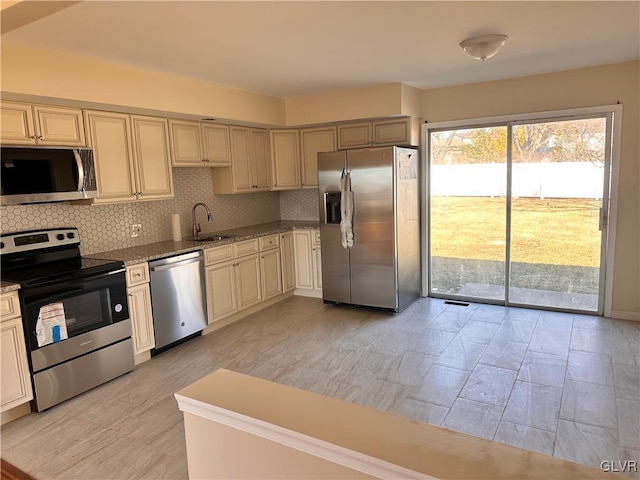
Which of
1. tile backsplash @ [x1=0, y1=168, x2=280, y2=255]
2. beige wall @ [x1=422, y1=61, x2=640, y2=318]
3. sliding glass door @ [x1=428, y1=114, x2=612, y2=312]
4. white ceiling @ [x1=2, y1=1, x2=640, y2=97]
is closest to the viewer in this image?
white ceiling @ [x1=2, y1=1, x2=640, y2=97]

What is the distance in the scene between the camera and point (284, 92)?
478cm

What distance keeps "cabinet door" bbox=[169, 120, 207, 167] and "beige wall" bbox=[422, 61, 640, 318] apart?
3.13 metres

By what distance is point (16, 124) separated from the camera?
9.93 feet

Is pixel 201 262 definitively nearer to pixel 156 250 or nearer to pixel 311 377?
pixel 156 250

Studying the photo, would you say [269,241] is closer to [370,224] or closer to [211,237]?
[211,237]

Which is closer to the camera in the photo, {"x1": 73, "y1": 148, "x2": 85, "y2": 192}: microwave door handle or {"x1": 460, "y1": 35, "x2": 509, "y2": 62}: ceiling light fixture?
{"x1": 460, "y1": 35, "x2": 509, "y2": 62}: ceiling light fixture

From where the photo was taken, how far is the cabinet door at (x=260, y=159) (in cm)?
522

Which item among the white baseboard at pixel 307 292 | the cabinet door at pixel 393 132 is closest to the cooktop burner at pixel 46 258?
the white baseboard at pixel 307 292

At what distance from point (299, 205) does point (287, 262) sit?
995 millimetres

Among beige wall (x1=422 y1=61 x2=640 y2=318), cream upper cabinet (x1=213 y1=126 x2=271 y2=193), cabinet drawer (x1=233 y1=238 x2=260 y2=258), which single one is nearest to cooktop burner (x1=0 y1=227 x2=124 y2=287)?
cabinet drawer (x1=233 y1=238 x2=260 y2=258)

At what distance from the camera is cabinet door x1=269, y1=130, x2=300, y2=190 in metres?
5.44

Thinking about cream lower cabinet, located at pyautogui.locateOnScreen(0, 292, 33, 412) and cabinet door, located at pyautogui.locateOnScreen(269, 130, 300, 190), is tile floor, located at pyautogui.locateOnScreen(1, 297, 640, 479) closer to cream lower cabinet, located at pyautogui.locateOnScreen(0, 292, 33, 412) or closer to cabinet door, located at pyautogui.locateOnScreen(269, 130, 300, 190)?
cream lower cabinet, located at pyautogui.locateOnScreen(0, 292, 33, 412)

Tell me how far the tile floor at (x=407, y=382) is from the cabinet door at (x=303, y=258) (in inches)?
29.4

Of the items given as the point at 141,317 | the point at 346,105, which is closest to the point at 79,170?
the point at 141,317
